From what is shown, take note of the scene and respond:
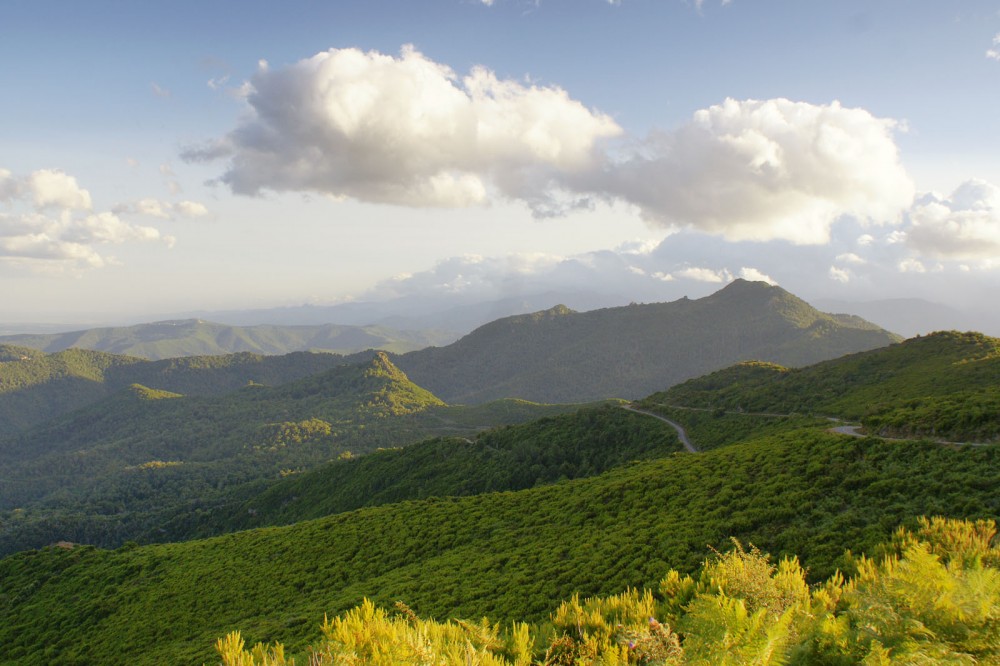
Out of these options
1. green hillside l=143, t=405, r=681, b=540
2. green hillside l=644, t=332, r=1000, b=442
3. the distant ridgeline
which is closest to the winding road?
green hillside l=143, t=405, r=681, b=540

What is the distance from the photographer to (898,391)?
169 ft

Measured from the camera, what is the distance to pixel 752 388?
7512 cm

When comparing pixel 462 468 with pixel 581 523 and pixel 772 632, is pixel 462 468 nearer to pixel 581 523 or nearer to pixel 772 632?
pixel 581 523

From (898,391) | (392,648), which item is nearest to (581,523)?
(392,648)

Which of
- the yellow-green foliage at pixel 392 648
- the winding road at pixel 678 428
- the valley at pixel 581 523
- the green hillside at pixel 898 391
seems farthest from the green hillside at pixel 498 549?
the winding road at pixel 678 428

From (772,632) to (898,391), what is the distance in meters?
58.3

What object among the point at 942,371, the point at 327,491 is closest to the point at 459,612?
the point at 942,371

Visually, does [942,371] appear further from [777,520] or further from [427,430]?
[427,430]

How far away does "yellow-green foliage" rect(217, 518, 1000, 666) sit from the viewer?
7.38 meters

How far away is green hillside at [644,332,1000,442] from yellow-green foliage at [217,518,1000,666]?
25.5 metres

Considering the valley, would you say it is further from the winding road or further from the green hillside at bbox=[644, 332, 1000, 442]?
the winding road

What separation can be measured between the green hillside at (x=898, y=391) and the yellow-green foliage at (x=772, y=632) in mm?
25495

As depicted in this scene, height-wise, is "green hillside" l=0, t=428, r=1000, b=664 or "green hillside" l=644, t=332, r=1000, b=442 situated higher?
"green hillside" l=644, t=332, r=1000, b=442

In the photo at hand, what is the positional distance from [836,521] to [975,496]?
5.14 meters
